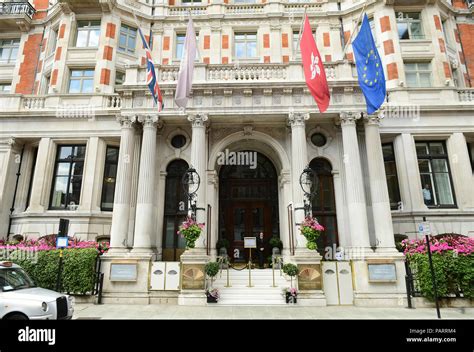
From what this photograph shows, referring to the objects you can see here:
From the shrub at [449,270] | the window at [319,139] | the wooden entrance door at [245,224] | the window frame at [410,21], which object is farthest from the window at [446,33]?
the wooden entrance door at [245,224]

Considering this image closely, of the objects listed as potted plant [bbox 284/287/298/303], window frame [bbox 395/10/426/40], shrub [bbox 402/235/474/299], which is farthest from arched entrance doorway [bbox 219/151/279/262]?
window frame [bbox 395/10/426/40]

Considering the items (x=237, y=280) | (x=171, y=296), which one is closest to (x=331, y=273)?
(x=237, y=280)

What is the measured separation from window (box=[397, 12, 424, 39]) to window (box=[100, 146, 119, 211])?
21245mm

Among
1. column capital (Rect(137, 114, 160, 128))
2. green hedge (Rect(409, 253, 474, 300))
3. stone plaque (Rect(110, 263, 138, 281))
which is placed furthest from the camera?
column capital (Rect(137, 114, 160, 128))

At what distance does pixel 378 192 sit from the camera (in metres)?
14.6

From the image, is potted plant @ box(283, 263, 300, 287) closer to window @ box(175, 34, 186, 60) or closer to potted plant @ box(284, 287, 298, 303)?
potted plant @ box(284, 287, 298, 303)

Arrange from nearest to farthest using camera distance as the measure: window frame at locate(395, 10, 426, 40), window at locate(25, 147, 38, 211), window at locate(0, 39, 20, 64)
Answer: window at locate(25, 147, 38, 211), window frame at locate(395, 10, 426, 40), window at locate(0, 39, 20, 64)

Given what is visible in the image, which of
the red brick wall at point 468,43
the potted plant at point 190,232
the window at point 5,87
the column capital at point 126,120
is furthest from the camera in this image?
the window at point 5,87

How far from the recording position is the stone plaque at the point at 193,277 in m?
12.6

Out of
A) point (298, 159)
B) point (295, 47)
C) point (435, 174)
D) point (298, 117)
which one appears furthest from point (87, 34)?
point (435, 174)

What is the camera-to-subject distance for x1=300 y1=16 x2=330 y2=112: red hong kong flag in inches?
498

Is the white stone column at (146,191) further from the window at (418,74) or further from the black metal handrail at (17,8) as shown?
the black metal handrail at (17,8)

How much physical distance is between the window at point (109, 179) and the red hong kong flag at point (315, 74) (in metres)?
13.6

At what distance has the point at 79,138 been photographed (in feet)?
62.7
